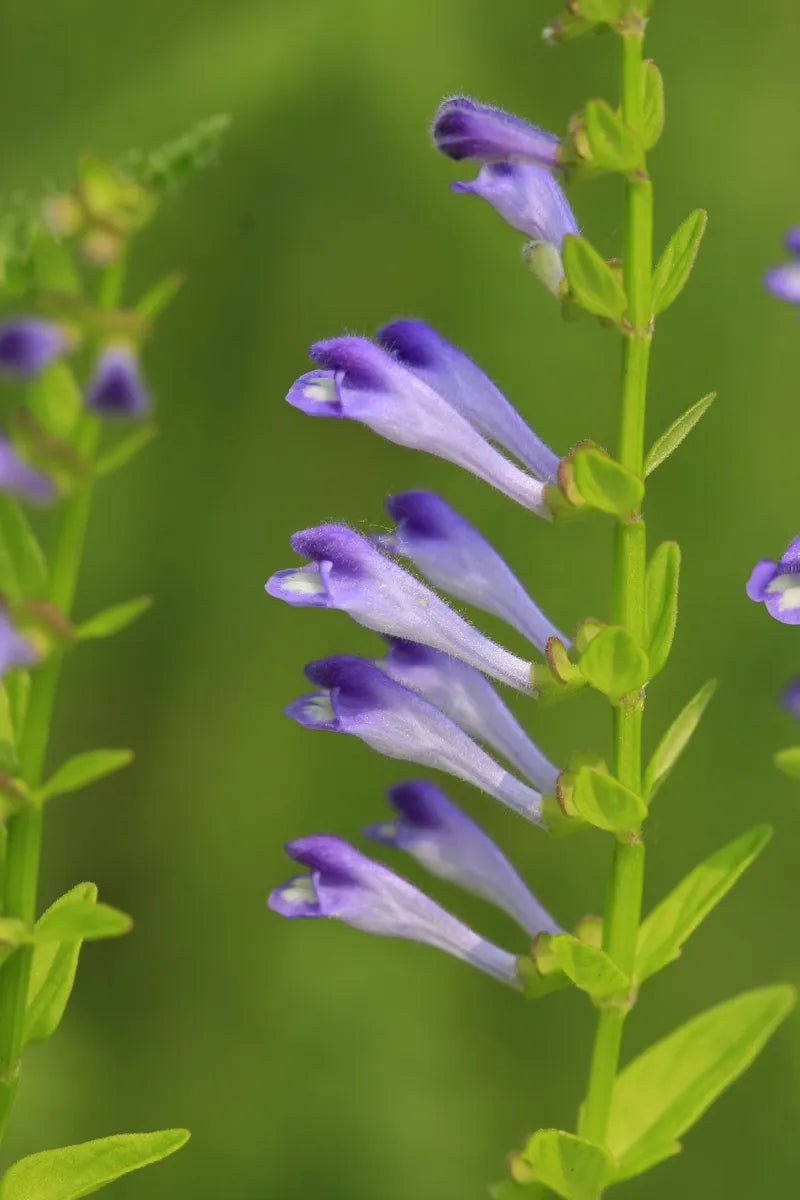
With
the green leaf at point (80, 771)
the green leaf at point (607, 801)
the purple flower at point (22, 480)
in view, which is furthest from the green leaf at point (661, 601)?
the purple flower at point (22, 480)

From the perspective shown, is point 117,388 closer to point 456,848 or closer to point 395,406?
point 395,406

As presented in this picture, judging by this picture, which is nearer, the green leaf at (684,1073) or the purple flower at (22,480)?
the purple flower at (22,480)

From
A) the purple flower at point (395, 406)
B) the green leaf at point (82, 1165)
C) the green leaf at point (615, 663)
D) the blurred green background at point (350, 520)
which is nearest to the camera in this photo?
the green leaf at point (82, 1165)

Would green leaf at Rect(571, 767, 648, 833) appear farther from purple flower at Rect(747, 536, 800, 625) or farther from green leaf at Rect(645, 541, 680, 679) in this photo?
purple flower at Rect(747, 536, 800, 625)

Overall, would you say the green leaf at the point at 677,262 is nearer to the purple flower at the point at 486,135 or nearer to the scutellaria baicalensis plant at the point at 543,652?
the scutellaria baicalensis plant at the point at 543,652

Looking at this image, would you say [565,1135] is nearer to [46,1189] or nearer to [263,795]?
[46,1189]

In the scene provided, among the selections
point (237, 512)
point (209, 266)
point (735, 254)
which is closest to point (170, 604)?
point (237, 512)

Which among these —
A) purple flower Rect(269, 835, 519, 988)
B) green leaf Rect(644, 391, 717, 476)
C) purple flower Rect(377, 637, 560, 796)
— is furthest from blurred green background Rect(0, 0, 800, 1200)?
green leaf Rect(644, 391, 717, 476)
